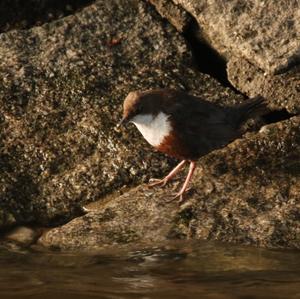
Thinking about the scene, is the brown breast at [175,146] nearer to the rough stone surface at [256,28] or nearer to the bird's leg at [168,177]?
the bird's leg at [168,177]

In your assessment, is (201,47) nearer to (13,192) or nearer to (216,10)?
(216,10)

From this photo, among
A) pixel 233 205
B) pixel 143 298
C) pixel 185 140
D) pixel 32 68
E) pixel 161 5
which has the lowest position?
pixel 143 298

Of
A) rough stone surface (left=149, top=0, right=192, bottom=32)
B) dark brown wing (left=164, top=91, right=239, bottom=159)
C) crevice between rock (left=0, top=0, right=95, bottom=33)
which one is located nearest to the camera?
dark brown wing (left=164, top=91, right=239, bottom=159)

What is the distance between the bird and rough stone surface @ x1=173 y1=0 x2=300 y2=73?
19.2 inches

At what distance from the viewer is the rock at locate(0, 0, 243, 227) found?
21.2ft

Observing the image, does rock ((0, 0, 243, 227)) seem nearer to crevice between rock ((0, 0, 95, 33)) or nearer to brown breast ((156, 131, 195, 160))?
crevice between rock ((0, 0, 95, 33))

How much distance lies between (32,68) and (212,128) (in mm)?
1596

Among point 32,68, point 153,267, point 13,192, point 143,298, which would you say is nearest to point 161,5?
point 32,68

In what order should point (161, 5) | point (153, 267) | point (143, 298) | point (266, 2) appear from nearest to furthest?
point (143, 298) → point (153, 267) → point (266, 2) → point (161, 5)

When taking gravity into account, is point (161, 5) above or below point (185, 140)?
above

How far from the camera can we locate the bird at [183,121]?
246 inches

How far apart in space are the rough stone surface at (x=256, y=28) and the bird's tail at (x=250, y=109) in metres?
0.43

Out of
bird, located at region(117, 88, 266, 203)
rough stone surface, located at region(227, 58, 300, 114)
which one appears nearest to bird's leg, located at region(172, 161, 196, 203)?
bird, located at region(117, 88, 266, 203)

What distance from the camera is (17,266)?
220 inches
